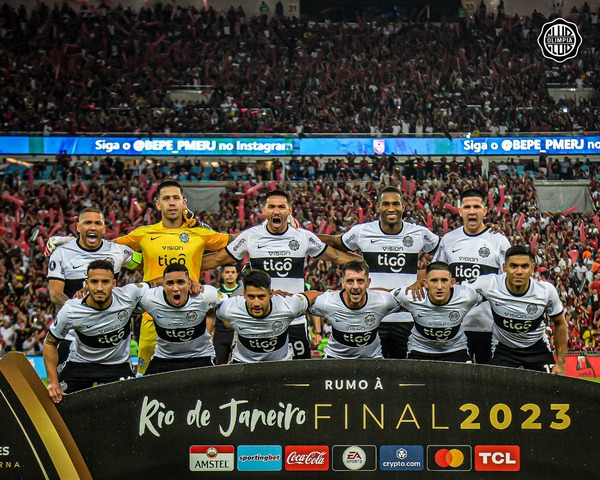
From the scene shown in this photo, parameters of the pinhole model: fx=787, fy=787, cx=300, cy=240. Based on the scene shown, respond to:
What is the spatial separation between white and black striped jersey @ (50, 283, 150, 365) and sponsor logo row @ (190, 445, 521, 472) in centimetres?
189

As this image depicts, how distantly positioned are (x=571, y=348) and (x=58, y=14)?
26.4m

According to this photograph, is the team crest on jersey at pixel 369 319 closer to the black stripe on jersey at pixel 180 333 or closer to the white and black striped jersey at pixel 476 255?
the white and black striped jersey at pixel 476 255

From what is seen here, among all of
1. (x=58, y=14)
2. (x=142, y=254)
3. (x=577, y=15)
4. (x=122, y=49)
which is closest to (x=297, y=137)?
(x=122, y=49)

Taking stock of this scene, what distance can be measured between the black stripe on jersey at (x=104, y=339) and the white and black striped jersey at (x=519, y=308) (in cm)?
322

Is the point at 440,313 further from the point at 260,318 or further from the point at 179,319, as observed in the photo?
the point at 179,319

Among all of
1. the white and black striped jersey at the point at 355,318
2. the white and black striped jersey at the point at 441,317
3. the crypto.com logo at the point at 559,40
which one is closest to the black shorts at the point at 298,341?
the white and black striped jersey at the point at 355,318

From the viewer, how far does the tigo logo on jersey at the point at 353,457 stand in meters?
5.38

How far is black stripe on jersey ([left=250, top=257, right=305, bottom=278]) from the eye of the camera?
25.6 feet

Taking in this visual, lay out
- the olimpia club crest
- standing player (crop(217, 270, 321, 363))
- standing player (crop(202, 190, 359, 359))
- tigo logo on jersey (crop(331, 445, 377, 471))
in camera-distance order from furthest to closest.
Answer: the olimpia club crest < standing player (crop(202, 190, 359, 359)) < standing player (crop(217, 270, 321, 363)) < tigo logo on jersey (crop(331, 445, 377, 471))

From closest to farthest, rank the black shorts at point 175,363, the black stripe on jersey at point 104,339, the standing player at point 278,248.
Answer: the black stripe on jersey at point 104,339 < the black shorts at point 175,363 < the standing player at point 278,248

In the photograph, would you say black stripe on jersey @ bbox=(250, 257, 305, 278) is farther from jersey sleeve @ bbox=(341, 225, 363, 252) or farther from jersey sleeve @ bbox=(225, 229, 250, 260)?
jersey sleeve @ bbox=(341, 225, 363, 252)

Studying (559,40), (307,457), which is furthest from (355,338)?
(559,40)

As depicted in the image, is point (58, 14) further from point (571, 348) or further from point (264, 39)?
point (571, 348)

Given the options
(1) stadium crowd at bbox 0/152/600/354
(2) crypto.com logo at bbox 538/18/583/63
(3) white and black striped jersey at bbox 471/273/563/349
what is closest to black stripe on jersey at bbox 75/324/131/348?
(3) white and black striped jersey at bbox 471/273/563/349
